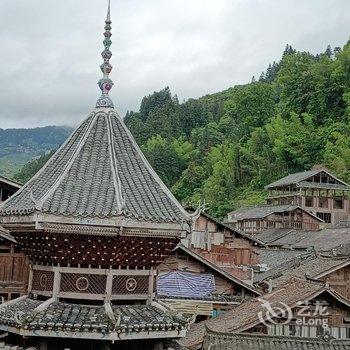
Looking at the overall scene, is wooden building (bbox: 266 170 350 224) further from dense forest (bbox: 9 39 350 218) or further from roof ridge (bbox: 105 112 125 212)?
roof ridge (bbox: 105 112 125 212)

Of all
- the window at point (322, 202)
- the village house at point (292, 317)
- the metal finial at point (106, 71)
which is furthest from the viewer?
the window at point (322, 202)

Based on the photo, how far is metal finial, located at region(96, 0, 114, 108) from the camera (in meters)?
10.4

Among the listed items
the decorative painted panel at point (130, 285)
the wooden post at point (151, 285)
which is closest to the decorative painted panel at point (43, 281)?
the decorative painted panel at point (130, 285)

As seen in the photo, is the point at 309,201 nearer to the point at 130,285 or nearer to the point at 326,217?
the point at 326,217

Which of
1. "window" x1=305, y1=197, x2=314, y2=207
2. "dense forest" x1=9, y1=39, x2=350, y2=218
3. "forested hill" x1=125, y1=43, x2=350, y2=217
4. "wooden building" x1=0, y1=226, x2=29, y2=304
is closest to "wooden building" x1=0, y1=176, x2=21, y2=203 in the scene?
"wooden building" x1=0, y1=226, x2=29, y2=304

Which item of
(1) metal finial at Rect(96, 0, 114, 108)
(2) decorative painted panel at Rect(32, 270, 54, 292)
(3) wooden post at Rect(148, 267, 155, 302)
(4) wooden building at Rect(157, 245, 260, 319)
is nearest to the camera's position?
(2) decorative painted panel at Rect(32, 270, 54, 292)

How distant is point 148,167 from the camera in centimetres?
1049

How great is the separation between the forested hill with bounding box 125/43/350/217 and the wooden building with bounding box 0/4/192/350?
6954cm

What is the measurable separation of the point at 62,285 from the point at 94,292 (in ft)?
1.73

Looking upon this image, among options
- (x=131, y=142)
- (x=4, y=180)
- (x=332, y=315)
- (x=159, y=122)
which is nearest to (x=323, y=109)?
(x=159, y=122)

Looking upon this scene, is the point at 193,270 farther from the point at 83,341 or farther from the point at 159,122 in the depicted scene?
the point at 159,122

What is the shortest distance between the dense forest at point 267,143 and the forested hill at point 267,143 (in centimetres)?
15

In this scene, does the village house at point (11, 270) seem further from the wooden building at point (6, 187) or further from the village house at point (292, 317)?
the village house at point (292, 317)

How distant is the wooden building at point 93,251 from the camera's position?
8.89 m
